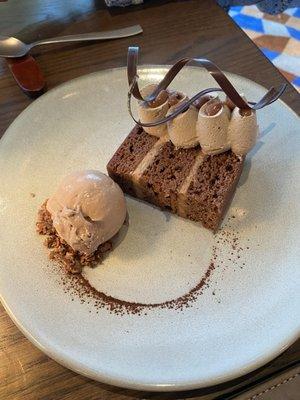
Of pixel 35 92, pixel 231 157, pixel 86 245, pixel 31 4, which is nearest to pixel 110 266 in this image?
pixel 86 245

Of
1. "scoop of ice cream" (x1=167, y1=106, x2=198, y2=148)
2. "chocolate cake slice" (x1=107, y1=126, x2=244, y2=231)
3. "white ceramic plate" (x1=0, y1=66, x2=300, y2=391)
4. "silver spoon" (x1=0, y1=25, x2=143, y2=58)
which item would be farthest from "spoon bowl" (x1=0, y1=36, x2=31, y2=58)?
"scoop of ice cream" (x1=167, y1=106, x2=198, y2=148)

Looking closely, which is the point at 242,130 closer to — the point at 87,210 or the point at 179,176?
the point at 179,176

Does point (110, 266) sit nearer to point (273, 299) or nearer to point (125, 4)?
point (273, 299)

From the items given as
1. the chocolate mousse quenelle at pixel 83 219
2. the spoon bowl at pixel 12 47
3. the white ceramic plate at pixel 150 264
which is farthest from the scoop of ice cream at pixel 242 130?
the spoon bowl at pixel 12 47

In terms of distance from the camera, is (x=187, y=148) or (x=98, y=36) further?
(x=98, y=36)

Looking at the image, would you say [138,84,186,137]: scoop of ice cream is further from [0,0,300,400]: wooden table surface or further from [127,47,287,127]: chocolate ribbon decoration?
[0,0,300,400]: wooden table surface

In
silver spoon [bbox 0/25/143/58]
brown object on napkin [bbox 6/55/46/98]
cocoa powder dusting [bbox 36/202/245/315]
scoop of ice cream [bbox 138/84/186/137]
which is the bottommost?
cocoa powder dusting [bbox 36/202/245/315]

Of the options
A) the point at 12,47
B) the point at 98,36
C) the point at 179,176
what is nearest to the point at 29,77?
the point at 12,47
